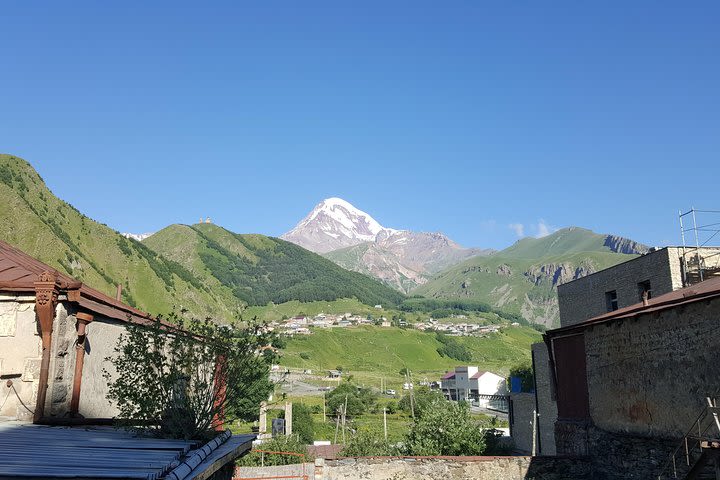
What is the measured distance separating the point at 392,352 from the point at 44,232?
9476cm

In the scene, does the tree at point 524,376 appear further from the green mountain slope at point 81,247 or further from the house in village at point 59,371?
the house in village at point 59,371

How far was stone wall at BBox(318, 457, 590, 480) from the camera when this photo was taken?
20250 mm

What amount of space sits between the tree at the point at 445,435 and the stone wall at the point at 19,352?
75.8ft

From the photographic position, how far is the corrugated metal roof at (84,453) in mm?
5176

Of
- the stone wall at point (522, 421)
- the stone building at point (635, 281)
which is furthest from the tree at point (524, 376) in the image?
the stone building at point (635, 281)

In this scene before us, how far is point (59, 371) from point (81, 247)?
134593 millimetres

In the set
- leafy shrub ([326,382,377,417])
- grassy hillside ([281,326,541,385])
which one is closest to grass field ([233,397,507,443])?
leafy shrub ([326,382,377,417])

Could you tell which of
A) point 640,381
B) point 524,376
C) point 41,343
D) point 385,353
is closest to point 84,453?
point 41,343

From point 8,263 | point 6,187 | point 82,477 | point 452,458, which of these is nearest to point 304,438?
point 452,458

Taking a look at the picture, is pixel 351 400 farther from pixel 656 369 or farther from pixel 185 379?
pixel 185 379

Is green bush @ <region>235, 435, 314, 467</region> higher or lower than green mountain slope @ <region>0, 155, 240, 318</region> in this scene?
lower

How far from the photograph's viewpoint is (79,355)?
10.9 m

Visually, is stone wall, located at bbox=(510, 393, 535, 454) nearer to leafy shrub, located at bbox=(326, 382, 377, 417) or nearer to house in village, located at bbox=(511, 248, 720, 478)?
house in village, located at bbox=(511, 248, 720, 478)

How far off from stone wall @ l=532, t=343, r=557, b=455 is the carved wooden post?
3233 centimetres
